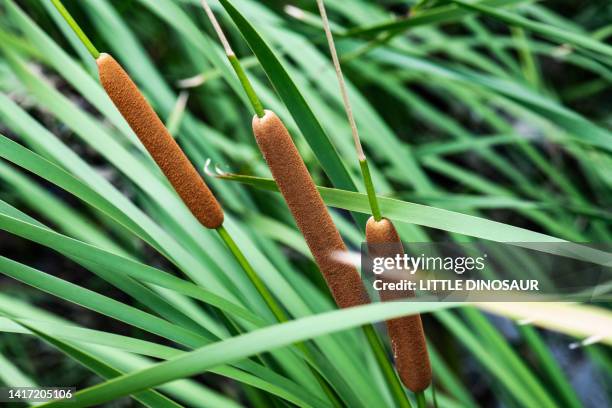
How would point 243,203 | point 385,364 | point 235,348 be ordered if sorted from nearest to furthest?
1. point 235,348
2. point 385,364
3. point 243,203

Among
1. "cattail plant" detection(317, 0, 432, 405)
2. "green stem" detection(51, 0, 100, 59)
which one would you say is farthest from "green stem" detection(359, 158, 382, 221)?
"green stem" detection(51, 0, 100, 59)

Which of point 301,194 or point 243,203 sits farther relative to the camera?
point 243,203

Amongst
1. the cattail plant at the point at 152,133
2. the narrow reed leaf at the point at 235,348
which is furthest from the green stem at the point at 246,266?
the narrow reed leaf at the point at 235,348

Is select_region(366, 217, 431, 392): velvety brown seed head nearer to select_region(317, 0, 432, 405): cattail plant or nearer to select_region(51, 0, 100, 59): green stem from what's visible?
select_region(317, 0, 432, 405): cattail plant

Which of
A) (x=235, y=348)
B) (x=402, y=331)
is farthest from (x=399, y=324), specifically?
(x=235, y=348)

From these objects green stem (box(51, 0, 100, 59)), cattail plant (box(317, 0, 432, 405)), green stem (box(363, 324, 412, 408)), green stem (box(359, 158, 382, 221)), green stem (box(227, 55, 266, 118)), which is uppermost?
green stem (box(51, 0, 100, 59))

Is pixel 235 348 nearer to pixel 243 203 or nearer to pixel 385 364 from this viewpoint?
pixel 385 364
